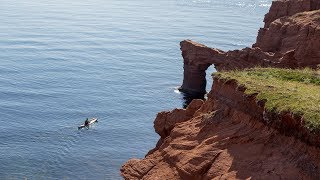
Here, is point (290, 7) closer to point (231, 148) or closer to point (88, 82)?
point (88, 82)

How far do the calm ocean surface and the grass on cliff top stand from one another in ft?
77.0

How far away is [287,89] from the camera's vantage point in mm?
23484

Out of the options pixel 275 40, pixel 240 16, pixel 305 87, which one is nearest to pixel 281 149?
pixel 305 87

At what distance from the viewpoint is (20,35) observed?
129875 mm

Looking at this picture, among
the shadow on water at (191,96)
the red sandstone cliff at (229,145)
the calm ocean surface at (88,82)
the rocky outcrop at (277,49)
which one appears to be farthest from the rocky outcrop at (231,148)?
the shadow on water at (191,96)

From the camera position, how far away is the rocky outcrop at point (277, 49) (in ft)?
184

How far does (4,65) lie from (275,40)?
176ft

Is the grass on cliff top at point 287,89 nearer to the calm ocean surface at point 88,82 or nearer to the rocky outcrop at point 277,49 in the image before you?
the calm ocean surface at point 88,82

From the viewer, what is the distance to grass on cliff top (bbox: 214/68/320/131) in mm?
19609

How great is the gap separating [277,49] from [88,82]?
35.1 m

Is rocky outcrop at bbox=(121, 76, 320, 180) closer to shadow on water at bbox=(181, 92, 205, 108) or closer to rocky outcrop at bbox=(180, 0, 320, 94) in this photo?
rocky outcrop at bbox=(180, 0, 320, 94)

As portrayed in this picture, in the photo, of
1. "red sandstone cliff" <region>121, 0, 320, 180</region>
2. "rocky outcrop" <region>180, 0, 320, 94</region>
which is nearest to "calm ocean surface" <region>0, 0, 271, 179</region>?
"rocky outcrop" <region>180, 0, 320, 94</region>

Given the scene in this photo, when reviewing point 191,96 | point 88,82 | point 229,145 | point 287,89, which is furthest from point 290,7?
point 229,145

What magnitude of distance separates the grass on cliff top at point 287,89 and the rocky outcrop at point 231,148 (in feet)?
1.50
